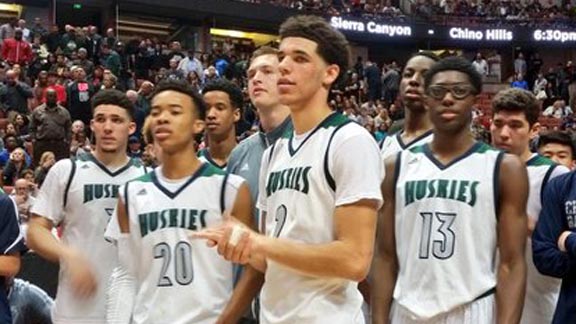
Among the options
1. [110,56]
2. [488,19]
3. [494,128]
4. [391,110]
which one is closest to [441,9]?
[488,19]

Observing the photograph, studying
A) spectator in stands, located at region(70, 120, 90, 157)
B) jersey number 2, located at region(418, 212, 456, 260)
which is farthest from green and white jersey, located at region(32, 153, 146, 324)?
spectator in stands, located at region(70, 120, 90, 157)

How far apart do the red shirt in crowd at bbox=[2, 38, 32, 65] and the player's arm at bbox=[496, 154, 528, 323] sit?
17098 mm

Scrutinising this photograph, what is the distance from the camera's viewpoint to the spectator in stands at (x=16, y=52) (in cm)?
1967

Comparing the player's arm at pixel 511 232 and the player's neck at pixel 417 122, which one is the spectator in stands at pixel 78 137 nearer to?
the player's neck at pixel 417 122

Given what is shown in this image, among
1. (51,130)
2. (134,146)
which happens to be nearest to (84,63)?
(51,130)

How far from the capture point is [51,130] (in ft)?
48.2

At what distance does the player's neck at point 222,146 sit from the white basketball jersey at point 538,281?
1.79 metres

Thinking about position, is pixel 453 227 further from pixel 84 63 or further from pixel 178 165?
pixel 84 63

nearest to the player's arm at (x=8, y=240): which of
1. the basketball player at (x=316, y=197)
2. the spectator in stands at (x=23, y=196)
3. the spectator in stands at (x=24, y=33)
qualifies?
the basketball player at (x=316, y=197)

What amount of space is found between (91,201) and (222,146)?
864 mm

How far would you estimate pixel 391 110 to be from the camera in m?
22.5

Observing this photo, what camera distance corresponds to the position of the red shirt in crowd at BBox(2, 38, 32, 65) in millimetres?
19672

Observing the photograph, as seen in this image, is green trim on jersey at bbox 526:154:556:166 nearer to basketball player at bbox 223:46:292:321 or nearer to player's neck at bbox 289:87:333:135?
basketball player at bbox 223:46:292:321

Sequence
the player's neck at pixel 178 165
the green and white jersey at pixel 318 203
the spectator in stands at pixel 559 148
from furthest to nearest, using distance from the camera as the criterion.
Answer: the spectator in stands at pixel 559 148, the player's neck at pixel 178 165, the green and white jersey at pixel 318 203
